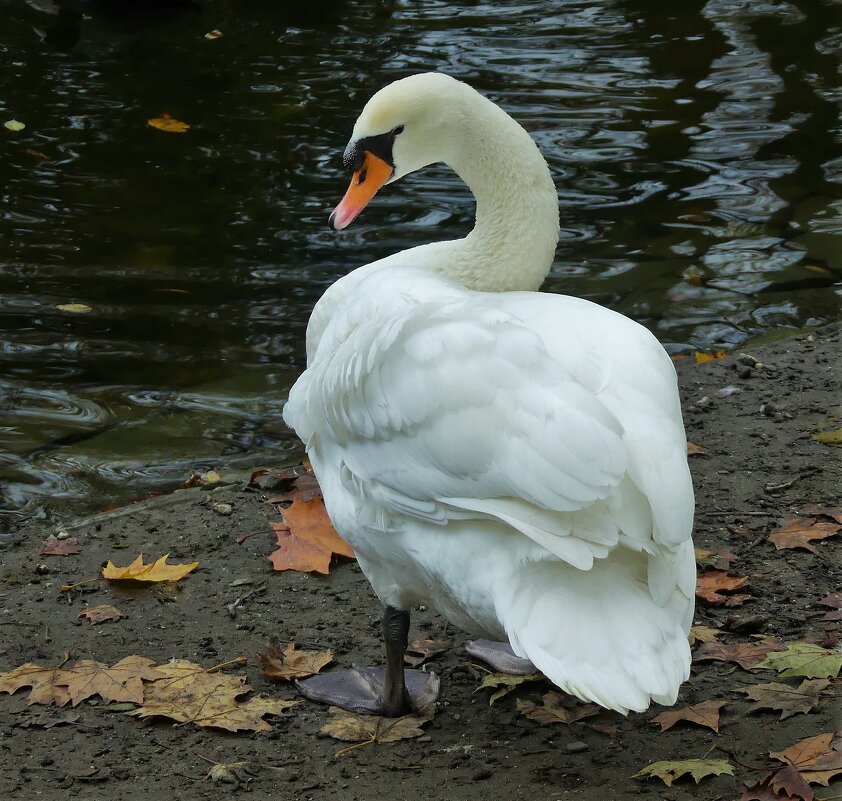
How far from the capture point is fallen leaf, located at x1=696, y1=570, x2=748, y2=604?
145 inches

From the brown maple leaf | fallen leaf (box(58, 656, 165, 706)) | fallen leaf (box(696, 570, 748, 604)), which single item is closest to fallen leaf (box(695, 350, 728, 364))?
fallen leaf (box(696, 570, 748, 604))

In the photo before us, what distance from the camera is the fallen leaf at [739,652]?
3.33 m

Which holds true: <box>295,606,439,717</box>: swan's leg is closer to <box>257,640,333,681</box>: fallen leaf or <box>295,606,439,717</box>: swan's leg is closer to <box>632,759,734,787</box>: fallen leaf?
<box>257,640,333,681</box>: fallen leaf

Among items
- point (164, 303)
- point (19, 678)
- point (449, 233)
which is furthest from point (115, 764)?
point (449, 233)

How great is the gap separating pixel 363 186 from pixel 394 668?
4.77ft

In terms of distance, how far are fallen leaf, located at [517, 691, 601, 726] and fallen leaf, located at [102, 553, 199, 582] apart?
1.28 metres

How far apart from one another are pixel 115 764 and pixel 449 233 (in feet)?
15.0

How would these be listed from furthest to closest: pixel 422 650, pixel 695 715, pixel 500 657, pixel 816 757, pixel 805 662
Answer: pixel 422 650
pixel 500 657
pixel 805 662
pixel 695 715
pixel 816 757

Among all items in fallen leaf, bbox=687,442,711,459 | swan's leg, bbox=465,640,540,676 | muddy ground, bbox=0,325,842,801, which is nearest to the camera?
muddy ground, bbox=0,325,842,801

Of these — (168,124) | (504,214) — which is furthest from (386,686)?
(168,124)

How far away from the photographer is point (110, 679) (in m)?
3.40

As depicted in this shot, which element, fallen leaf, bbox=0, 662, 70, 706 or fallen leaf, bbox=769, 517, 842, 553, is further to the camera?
fallen leaf, bbox=769, 517, 842, 553

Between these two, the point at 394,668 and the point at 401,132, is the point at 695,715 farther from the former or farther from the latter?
the point at 401,132

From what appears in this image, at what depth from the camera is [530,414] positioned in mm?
2592
